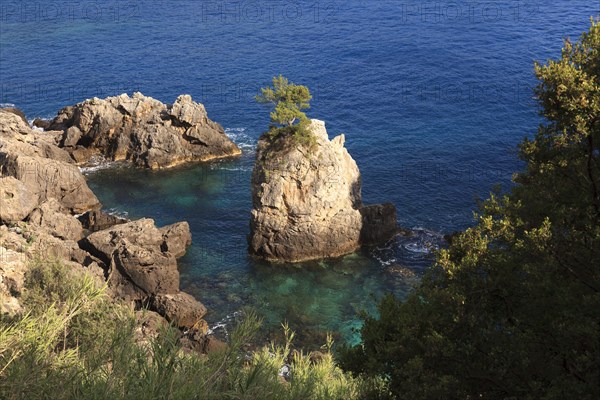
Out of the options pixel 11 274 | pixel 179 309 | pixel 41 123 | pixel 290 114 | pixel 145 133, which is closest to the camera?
pixel 11 274

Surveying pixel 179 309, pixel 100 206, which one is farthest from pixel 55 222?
pixel 179 309

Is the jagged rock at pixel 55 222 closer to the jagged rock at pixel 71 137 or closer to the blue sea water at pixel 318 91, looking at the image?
the blue sea water at pixel 318 91

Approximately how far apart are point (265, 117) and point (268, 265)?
115ft

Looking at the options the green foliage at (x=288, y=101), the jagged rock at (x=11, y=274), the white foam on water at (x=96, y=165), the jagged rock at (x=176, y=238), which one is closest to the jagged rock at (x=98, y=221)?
the jagged rock at (x=176, y=238)

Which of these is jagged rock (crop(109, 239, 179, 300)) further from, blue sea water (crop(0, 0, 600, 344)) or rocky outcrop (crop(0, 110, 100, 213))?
rocky outcrop (crop(0, 110, 100, 213))

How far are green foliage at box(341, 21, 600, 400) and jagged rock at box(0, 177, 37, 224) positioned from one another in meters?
42.2

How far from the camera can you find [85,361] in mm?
20672

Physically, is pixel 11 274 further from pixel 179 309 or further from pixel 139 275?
pixel 179 309

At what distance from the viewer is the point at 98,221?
213ft

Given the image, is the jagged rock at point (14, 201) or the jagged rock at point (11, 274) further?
the jagged rock at point (14, 201)

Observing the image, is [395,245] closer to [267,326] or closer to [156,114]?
[267,326]

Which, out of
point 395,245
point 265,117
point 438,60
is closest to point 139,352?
point 395,245

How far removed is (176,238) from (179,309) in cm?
1165

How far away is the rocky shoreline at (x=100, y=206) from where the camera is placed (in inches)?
2028
